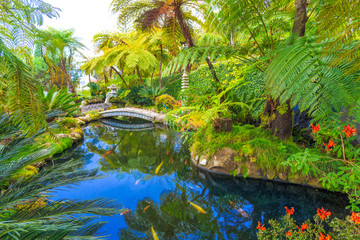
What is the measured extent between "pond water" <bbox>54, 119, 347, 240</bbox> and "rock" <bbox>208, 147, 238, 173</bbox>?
146 mm

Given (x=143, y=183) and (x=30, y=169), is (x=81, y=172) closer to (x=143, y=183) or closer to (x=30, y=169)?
(x=143, y=183)

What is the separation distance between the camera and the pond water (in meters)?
1.65

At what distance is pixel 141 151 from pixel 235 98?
Result: 2.28 meters

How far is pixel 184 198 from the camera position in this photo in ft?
6.95

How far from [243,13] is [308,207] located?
2.32m

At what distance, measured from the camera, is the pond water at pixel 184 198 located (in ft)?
5.41

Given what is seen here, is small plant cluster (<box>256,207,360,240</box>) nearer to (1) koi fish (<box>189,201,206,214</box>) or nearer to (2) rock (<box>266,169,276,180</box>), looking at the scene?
(1) koi fish (<box>189,201,206,214</box>)

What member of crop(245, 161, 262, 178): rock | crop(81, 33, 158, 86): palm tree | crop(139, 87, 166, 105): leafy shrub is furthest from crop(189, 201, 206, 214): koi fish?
crop(139, 87, 166, 105): leafy shrub

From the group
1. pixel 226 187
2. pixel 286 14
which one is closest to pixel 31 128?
pixel 226 187

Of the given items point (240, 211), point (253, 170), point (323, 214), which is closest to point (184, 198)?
point (240, 211)

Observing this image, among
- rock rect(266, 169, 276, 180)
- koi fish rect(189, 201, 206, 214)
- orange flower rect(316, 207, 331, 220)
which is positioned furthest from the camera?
rock rect(266, 169, 276, 180)

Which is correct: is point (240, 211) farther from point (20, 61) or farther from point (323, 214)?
point (20, 61)

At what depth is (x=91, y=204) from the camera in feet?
3.12

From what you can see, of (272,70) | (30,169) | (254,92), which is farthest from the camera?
(254,92)
